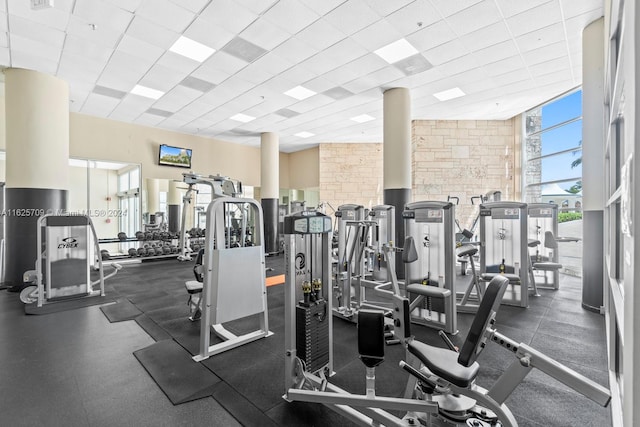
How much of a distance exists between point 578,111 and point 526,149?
4.68 feet

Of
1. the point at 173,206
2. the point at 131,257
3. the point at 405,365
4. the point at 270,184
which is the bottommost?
the point at 131,257

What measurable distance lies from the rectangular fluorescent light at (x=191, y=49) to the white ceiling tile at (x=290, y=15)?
125cm

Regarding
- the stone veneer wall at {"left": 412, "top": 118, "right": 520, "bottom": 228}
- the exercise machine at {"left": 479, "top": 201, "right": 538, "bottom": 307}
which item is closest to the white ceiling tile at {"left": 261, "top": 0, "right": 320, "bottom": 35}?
the exercise machine at {"left": 479, "top": 201, "right": 538, "bottom": 307}

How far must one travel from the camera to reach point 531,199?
294 inches

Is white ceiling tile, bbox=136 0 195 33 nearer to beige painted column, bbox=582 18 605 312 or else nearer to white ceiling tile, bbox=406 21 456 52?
white ceiling tile, bbox=406 21 456 52

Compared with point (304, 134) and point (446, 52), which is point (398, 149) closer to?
point (446, 52)

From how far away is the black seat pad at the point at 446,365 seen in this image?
4.95 feet

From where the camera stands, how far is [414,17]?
3.80 metres

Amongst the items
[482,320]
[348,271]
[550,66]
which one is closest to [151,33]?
[348,271]

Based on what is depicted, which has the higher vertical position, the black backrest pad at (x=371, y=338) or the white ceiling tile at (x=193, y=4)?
the white ceiling tile at (x=193, y=4)

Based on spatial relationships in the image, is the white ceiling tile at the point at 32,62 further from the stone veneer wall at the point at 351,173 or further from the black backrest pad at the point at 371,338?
the stone veneer wall at the point at 351,173

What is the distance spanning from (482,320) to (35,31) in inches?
237

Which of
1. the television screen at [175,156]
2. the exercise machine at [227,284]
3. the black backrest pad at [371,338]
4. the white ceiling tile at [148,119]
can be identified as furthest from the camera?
the television screen at [175,156]

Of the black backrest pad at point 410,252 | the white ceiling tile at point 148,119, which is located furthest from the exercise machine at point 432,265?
the white ceiling tile at point 148,119
